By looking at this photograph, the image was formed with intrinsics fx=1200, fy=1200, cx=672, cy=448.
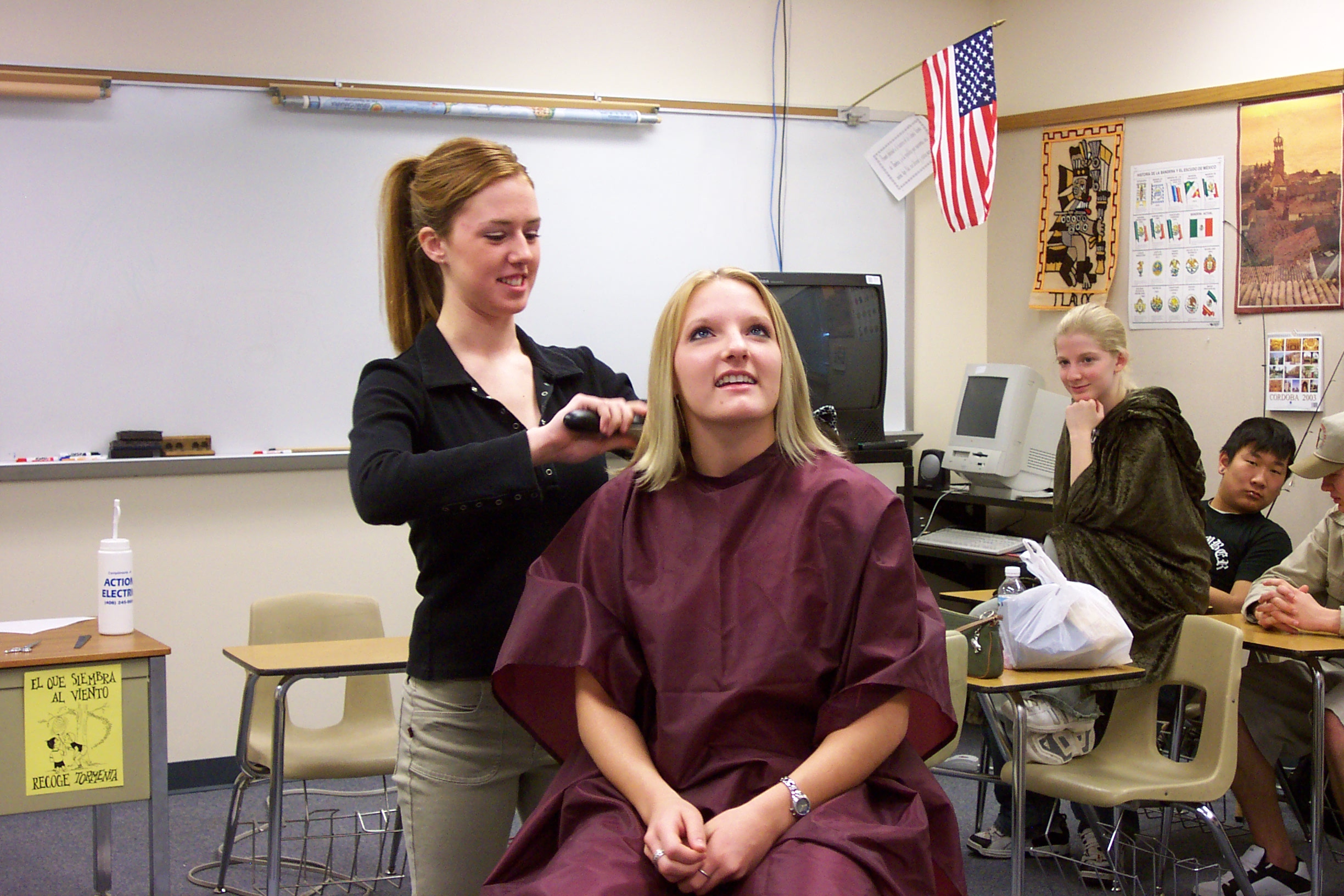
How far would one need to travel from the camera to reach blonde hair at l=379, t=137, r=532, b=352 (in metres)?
1.55

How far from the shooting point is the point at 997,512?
4773 mm

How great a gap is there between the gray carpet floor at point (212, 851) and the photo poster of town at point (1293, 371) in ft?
4.51

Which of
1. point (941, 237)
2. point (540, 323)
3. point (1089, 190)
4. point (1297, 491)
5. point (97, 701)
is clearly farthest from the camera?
point (941, 237)

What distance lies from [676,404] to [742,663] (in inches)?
15.0

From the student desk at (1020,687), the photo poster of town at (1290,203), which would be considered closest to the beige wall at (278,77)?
the photo poster of town at (1290,203)

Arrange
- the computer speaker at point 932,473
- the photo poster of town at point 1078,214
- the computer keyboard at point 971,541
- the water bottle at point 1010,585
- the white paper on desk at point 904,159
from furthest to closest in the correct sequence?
the white paper on desk at point 904,159, the computer speaker at point 932,473, the photo poster of town at point 1078,214, the computer keyboard at point 971,541, the water bottle at point 1010,585

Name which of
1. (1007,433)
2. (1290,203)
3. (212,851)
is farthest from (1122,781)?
(212,851)

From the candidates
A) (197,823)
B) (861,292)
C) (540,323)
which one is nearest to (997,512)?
(861,292)

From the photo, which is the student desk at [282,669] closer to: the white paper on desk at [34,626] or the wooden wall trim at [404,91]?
the white paper on desk at [34,626]

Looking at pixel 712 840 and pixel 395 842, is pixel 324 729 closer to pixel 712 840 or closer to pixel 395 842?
pixel 395 842

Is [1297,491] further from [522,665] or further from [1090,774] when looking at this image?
[522,665]

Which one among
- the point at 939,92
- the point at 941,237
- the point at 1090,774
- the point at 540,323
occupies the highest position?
the point at 939,92

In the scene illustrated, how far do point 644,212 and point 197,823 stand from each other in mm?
2574

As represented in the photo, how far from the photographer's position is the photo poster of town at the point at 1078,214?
15.1ft
